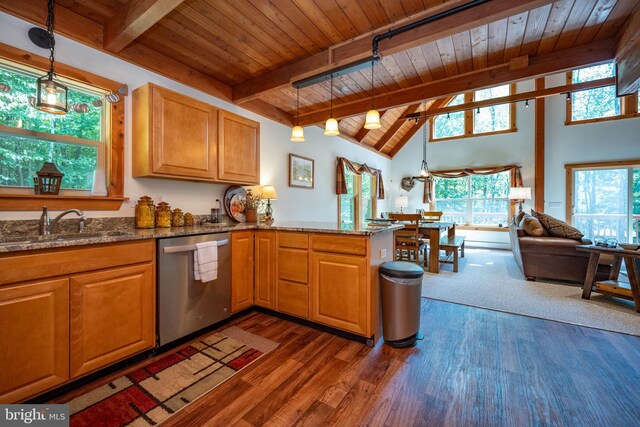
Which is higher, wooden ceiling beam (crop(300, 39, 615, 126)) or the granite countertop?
wooden ceiling beam (crop(300, 39, 615, 126))

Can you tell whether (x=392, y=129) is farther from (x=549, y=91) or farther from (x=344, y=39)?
(x=344, y=39)

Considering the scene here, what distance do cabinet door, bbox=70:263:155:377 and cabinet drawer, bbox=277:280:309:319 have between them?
107 cm

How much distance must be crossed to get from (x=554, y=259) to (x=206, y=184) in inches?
187

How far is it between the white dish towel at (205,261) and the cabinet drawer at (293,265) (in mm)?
604

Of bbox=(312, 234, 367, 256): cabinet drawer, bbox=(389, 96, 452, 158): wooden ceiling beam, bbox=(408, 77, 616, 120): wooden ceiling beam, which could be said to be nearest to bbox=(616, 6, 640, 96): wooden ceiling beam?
bbox=(408, 77, 616, 120): wooden ceiling beam

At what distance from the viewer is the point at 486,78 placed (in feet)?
10.5

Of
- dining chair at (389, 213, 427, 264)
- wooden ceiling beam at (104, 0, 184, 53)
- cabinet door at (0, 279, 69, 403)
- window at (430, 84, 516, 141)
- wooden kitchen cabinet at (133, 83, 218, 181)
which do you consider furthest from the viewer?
window at (430, 84, 516, 141)

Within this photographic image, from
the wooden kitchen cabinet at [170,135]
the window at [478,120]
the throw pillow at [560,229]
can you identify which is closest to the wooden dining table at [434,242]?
the throw pillow at [560,229]

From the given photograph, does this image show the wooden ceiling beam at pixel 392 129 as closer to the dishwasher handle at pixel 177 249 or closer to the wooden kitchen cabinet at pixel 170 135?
the wooden kitchen cabinet at pixel 170 135

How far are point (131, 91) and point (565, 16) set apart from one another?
391cm

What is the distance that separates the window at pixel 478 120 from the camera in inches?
266

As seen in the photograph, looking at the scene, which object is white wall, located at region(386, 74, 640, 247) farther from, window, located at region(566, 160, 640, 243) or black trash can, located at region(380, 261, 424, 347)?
black trash can, located at region(380, 261, 424, 347)

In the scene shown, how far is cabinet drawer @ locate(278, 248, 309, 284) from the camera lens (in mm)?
2447

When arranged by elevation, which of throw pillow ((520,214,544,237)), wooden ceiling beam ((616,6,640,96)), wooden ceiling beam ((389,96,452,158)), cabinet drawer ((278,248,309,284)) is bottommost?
cabinet drawer ((278,248,309,284))
